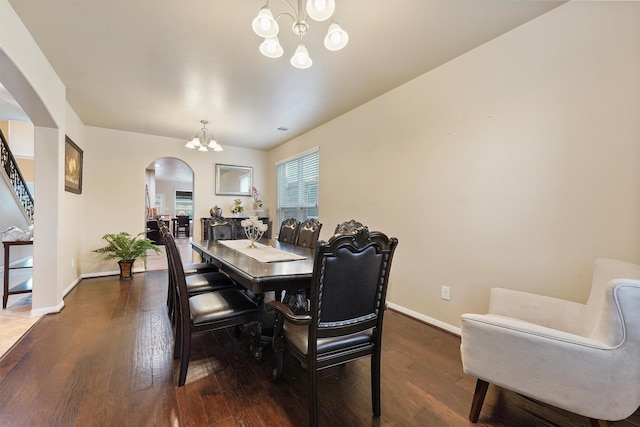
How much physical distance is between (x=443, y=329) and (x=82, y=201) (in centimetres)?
543

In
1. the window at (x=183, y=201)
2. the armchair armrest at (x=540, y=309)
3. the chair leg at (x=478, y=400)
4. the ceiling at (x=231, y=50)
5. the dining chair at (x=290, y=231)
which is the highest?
the ceiling at (x=231, y=50)

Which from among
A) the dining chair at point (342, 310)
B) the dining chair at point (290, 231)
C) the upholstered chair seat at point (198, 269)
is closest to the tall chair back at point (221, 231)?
the upholstered chair seat at point (198, 269)

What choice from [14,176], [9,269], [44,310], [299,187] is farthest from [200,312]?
[14,176]

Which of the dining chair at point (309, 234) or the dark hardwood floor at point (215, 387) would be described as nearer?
the dark hardwood floor at point (215, 387)

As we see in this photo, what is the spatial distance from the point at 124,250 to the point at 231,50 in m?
3.68

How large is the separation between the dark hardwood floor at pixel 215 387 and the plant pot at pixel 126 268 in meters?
2.00

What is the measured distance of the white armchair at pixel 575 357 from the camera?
1.08 meters

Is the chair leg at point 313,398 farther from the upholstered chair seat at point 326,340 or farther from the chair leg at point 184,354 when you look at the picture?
the chair leg at point 184,354

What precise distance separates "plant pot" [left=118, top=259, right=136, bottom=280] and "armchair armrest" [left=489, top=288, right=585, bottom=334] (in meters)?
5.01

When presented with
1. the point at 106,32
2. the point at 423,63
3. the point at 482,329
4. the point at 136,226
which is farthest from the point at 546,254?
the point at 136,226

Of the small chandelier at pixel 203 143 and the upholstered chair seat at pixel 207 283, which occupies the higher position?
the small chandelier at pixel 203 143

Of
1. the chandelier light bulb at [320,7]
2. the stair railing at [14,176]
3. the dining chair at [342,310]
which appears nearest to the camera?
the dining chair at [342,310]

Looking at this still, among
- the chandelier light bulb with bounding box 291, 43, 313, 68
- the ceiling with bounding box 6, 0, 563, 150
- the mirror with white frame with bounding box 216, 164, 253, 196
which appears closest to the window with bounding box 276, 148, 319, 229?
the mirror with white frame with bounding box 216, 164, 253, 196

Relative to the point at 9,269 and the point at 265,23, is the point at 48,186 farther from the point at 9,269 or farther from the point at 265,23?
the point at 265,23
